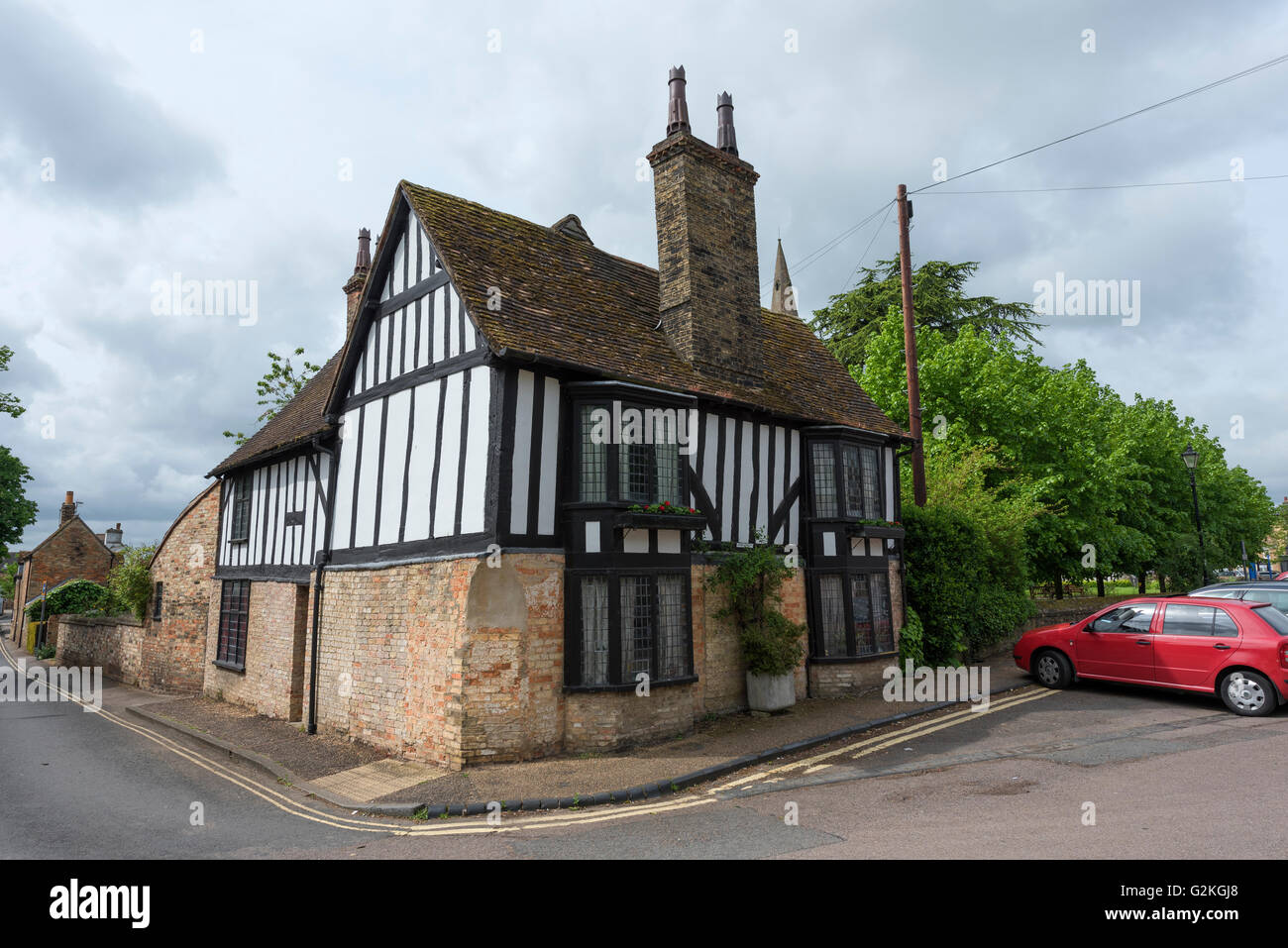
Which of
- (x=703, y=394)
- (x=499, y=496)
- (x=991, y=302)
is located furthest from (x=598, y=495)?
(x=991, y=302)

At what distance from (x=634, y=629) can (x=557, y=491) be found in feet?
7.48

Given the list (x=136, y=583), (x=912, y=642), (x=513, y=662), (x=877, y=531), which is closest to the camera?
(x=513, y=662)

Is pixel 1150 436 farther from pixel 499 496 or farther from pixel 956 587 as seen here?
pixel 499 496

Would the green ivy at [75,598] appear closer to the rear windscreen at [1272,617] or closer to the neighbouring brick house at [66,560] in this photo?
the neighbouring brick house at [66,560]

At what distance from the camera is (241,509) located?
17.9 meters

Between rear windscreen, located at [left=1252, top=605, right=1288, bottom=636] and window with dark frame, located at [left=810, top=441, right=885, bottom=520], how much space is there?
5930mm

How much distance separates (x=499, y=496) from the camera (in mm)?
9625

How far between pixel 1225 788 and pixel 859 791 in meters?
3.39

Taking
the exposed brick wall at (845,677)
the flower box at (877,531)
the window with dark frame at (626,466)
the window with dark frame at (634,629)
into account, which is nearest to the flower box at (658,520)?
the window with dark frame at (626,466)

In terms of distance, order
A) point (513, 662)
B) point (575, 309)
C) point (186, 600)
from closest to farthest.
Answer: point (513, 662) → point (575, 309) → point (186, 600)

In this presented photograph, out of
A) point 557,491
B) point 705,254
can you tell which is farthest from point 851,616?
point 705,254

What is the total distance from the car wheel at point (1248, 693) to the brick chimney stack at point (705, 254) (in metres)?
8.57

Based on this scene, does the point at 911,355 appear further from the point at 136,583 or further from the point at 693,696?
the point at 136,583

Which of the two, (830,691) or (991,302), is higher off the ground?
(991,302)
